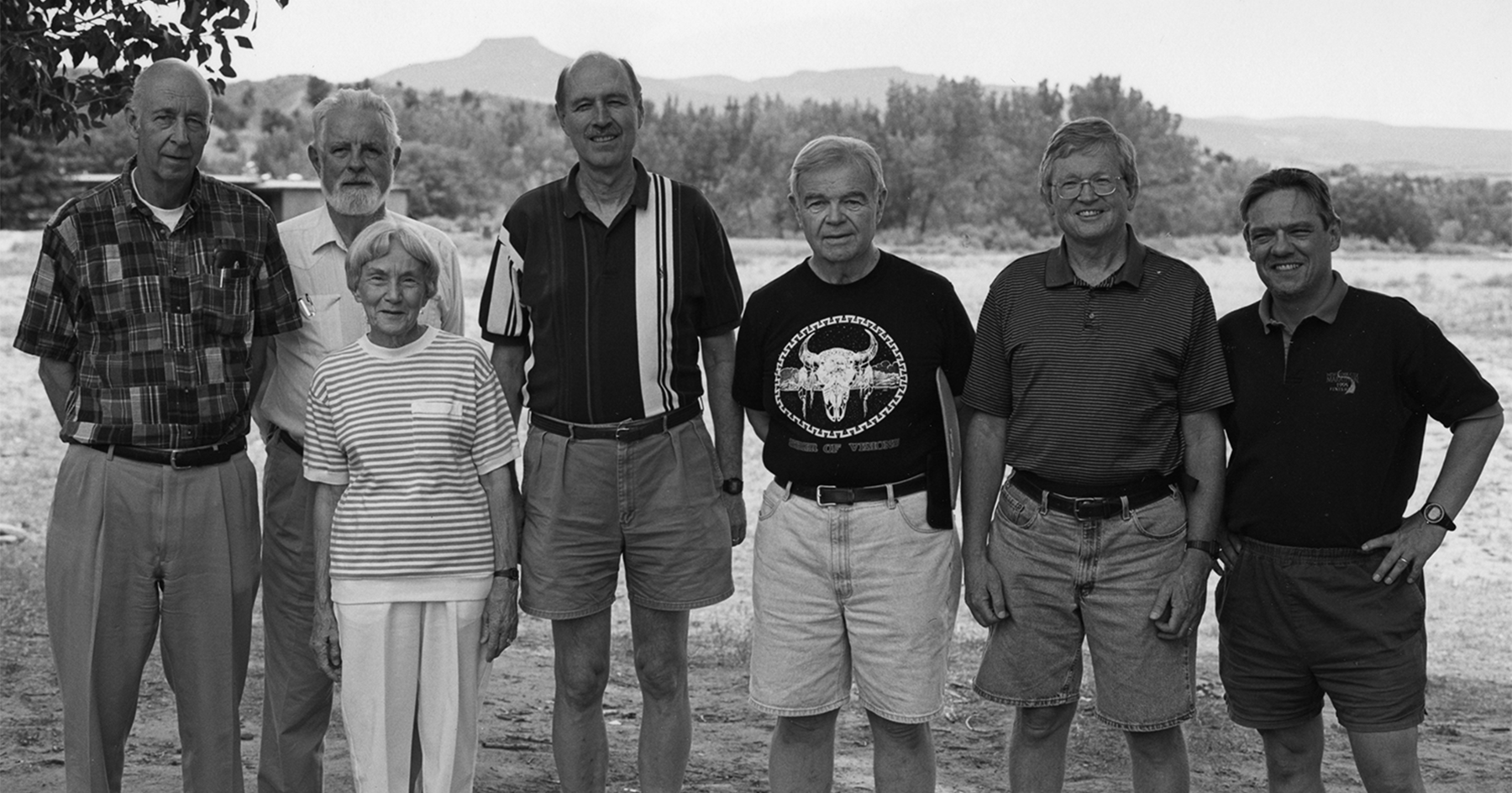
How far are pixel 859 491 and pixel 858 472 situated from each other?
0.05 m

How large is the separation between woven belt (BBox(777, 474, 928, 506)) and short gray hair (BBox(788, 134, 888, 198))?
2.44ft

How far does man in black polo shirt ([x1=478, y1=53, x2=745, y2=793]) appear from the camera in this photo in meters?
3.93

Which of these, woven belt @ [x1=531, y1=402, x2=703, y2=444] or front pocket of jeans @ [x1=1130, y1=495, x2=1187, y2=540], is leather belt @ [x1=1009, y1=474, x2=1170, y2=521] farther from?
woven belt @ [x1=531, y1=402, x2=703, y2=444]

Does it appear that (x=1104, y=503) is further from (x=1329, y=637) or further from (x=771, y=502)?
(x=771, y=502)

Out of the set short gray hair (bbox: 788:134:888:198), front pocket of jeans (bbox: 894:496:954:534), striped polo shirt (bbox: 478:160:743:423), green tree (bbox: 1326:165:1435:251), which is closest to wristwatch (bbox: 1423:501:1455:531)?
front pocket of jeans (bbox: 894:496:954:534)

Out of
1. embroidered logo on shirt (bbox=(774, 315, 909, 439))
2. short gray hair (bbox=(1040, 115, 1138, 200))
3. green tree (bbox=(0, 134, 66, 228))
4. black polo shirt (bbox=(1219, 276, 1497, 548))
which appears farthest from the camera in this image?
green tree (bbox=(0, 134, 66, 228))

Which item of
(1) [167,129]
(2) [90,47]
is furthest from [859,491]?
(2) [90,47]

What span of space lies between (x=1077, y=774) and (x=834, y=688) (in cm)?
177

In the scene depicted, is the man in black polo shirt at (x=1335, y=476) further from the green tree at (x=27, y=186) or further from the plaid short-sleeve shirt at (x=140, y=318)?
the green tree at (x=27, y=186)

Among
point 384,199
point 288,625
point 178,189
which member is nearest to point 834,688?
point 288,625

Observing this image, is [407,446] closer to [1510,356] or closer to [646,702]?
[646,702]

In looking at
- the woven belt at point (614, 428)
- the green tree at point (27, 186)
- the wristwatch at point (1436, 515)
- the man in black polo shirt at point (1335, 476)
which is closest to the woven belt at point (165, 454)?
the woven belt at point (614, 428)

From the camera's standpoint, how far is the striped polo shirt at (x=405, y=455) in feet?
11.9

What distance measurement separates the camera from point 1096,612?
11.9ft
